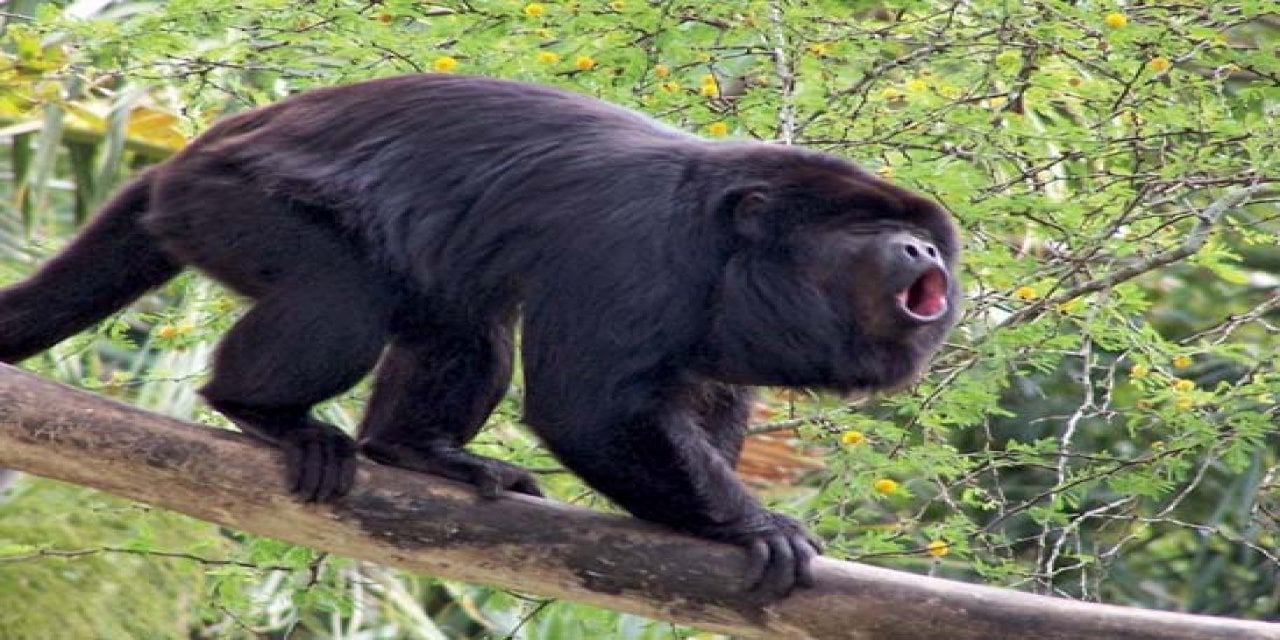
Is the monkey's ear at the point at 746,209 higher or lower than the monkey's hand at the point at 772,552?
higher

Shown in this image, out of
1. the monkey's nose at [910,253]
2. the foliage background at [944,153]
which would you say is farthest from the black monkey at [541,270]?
the foliage background at [944,153]

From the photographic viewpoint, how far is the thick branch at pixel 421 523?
3990 millimetres

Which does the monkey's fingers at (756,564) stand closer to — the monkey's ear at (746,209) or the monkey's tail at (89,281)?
the monkey's ear at (746,209)

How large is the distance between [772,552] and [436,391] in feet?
3.80

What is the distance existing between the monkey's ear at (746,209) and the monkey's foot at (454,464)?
0.81 metres

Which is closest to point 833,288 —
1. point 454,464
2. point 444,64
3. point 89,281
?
point 454,464

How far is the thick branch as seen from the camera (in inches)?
157

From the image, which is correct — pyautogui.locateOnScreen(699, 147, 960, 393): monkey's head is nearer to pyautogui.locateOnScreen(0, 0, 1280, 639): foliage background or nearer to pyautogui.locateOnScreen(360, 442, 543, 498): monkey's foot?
pyautogui.locateOnScreen(360, 442, 543, 498): monkey's foot

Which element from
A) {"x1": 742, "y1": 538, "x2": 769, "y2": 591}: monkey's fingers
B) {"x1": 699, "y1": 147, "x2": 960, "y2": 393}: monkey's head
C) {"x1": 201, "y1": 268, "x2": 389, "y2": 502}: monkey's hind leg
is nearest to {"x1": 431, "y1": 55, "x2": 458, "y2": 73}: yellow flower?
{"x1": 201, "y1": 268, "x2": 389, "y2": 502}: monkey's hind leg

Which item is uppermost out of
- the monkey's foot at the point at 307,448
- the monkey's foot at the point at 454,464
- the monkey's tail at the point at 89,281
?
the monkey's tail at the point at 89,281

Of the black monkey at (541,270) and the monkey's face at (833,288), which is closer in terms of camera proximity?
the black monkey at (541,270)

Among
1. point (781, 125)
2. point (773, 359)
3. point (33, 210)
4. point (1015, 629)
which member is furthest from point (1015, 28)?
point (33, 210)

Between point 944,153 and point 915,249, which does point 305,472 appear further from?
point 944,153

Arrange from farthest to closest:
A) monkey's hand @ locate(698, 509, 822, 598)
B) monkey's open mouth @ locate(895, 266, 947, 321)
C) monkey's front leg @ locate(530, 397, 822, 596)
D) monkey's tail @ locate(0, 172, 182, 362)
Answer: monkey's tail @ locate(0, 172, 182, 362), monkey's open mouth @ locate(895, 266, 947, 321), monkey's front leg @ locate(530, 397, 822, 596), monkey's hand @ locate(698, 509, 822, 598)
